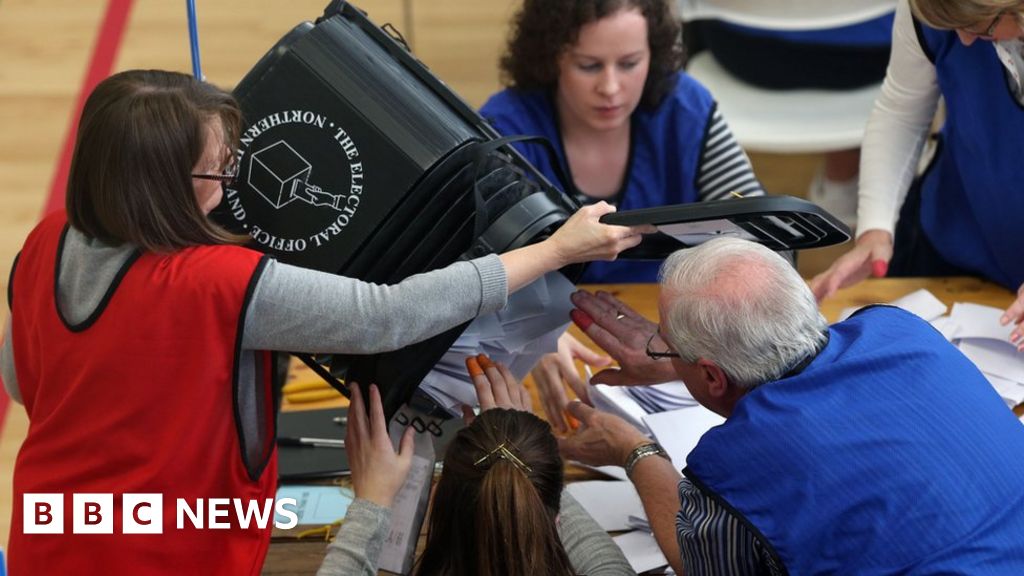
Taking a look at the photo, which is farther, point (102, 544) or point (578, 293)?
point (578, 293)

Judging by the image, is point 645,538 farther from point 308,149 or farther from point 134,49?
point 134,49

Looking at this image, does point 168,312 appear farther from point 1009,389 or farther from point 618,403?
point 1009,389

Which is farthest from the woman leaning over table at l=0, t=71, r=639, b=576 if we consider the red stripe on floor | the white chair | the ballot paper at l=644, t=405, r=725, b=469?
the red stripe on floor

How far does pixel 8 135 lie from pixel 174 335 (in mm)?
2758

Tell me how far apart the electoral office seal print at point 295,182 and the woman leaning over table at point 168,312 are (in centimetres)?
4

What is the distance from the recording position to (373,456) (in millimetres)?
1490

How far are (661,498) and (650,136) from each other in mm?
916

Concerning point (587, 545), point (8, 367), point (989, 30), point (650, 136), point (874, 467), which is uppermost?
point (989, 30)

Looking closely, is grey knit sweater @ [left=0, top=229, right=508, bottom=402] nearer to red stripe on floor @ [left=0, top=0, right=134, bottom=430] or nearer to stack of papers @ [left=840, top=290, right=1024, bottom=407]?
stack of papers @ [left=840, top=290, right=1024, bottom=407]

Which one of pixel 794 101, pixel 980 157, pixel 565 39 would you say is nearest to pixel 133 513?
pixel 565 39

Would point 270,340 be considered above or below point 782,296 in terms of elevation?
below

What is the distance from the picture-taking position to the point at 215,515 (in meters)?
1.46

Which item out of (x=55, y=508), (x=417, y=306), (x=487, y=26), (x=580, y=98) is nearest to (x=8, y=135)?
(x=487, y=26)

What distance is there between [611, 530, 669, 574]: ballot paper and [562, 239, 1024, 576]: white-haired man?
4.6 inches
